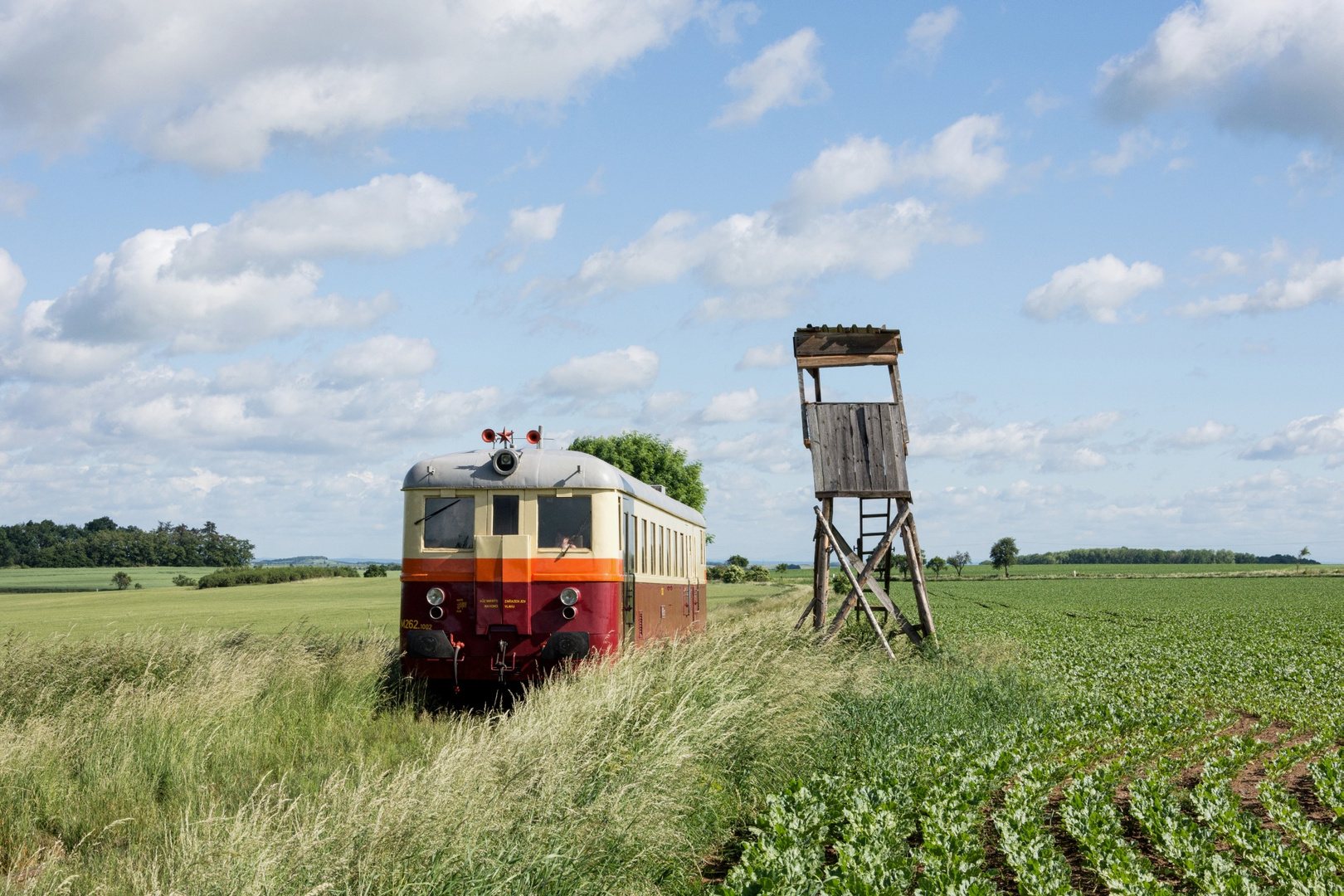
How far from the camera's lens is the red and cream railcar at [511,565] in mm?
12039

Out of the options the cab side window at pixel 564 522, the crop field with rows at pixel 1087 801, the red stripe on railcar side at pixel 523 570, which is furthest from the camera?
the cab side window at pixel 564 522

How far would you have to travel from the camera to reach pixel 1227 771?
10.1m

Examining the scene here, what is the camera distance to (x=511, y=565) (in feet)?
39.9

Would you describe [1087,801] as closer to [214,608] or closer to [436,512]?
[436,512]

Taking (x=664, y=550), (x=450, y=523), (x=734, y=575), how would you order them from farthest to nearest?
(x=734, y=575) < (x=664, y=550) < (x=450, y=523)

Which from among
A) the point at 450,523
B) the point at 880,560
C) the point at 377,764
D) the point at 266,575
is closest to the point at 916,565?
the point at 880,560

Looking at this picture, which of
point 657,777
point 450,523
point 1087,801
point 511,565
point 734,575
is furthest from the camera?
point 734,575

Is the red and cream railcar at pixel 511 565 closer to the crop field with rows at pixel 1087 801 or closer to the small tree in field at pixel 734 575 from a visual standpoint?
the crop field with rows at pixel 1087 801

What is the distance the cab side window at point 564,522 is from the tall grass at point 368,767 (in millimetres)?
1662

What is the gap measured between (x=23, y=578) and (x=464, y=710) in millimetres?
69051

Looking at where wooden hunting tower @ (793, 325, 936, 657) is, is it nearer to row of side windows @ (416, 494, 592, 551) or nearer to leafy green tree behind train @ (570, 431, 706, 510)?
row of side windows @ (416, 494, 592, 551)

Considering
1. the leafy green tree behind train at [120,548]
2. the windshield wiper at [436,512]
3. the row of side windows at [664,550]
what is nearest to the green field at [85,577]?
the leafy green tree behind train at [120,548]

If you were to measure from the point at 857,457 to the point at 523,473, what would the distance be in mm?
7275

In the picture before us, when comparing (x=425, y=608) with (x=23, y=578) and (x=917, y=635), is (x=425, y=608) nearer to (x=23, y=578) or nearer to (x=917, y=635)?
(x=917, y=635)
